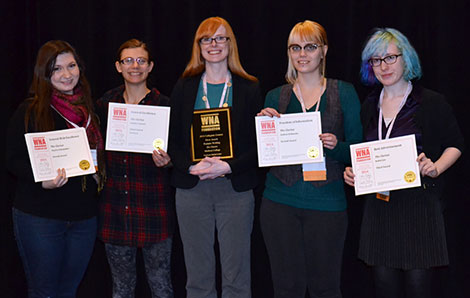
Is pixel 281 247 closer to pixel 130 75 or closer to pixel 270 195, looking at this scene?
pixel 270 195

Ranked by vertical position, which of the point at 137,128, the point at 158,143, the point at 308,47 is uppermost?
the point at 308,47

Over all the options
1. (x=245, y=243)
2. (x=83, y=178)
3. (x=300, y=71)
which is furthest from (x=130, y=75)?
(x=245, y=243)

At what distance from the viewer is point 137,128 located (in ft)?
9.47

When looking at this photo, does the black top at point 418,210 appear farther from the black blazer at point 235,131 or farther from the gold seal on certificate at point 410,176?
the black blazer at point 235,131

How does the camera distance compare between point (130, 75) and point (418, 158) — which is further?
point (130, 75)

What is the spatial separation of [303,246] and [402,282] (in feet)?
1.89

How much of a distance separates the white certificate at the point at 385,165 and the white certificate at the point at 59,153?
150 cm

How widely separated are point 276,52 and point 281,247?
1648 mm

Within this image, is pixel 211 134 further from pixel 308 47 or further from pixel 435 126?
pixel 435 126

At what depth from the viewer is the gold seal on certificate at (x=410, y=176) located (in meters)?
2.45

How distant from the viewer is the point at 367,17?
358 centimetres

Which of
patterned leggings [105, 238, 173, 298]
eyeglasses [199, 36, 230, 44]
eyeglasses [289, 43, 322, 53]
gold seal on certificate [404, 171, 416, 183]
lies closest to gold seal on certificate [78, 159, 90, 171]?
patterned leggings [105, 238, 173, 298]

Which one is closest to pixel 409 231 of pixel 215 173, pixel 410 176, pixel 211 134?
pixel 410 176

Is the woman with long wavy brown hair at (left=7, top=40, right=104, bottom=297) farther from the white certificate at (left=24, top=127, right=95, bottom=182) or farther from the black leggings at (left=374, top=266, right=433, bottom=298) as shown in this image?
the black leggings at (left=374, top=266, right=433, bottom=298)
